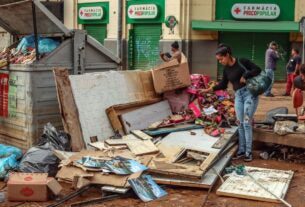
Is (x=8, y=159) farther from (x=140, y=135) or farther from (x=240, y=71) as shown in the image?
(x=240, y=71)

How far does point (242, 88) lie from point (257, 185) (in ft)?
6.12

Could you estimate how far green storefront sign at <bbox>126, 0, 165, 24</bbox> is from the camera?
2141 cm

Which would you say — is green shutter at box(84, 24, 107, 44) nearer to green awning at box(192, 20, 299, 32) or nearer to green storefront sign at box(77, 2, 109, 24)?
green storefront sign at box(77, 2, 109, 24)

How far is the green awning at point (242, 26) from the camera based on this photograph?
2000cm

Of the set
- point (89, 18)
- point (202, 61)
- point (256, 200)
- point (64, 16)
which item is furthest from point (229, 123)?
point (64, 16)

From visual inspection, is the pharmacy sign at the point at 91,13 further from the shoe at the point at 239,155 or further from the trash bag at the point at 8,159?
the trash bag at the point at 8,159

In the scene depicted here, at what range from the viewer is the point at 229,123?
8500 mm

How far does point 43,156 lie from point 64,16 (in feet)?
64.3

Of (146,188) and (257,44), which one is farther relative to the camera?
(257,44)

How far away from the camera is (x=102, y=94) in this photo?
320 inches

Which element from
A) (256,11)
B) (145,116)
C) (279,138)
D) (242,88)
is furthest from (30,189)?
(256,11)

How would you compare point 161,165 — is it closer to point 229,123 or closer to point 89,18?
point 229,123

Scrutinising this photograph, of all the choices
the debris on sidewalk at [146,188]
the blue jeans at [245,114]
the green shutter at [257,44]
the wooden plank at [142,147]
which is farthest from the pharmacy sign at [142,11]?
Answer: the debris on sidewalk at [146,188]

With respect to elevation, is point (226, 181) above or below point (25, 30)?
below
